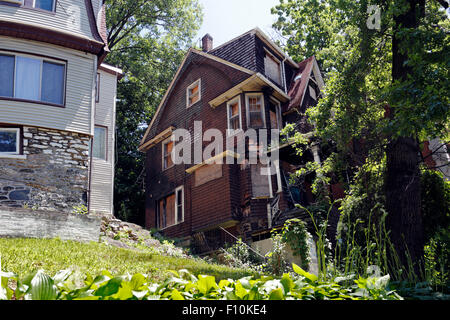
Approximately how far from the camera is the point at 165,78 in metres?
31.9

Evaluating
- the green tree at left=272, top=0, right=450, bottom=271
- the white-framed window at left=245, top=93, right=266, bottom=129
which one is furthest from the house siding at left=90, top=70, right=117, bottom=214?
the green tree at left=272, top=0, right=450, bottom=271

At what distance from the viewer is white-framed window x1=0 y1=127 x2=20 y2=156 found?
45.9 feet

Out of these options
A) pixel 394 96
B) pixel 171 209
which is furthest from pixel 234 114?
pixel 394 96

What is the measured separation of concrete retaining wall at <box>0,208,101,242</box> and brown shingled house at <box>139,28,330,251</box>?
684 centimetres

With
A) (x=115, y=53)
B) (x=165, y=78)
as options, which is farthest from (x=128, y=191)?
(x=115, y=53)

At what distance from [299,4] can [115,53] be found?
13.8m

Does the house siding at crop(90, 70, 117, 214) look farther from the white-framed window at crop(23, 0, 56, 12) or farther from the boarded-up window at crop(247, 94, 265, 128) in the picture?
the boarded-up window at crop(247, 94, 265, 128)

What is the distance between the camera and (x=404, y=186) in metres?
9.71

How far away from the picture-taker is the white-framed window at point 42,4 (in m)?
15.4

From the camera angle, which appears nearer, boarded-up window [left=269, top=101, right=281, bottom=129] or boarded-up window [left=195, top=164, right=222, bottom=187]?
boarded-up window [left=195, top=164, right=222, bottom=187]

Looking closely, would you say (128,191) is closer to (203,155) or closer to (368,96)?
(203,155)

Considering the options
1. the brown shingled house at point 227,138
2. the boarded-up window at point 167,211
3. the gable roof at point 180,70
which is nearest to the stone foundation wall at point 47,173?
the brown shingled house at point 227,138

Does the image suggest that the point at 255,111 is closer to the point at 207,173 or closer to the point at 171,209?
the point at 207,173

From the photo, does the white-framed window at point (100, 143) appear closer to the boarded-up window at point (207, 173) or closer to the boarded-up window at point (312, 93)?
the boarded-up window at point (207, 173)
